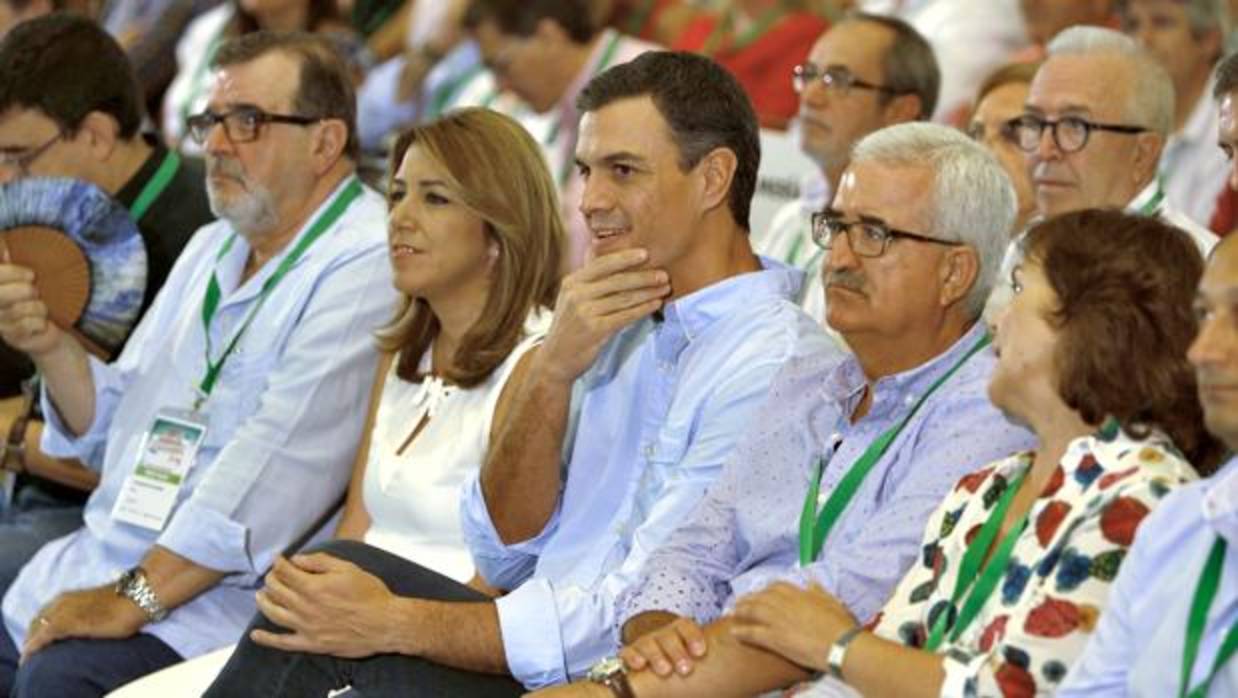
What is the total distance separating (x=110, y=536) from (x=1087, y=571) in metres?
2.38

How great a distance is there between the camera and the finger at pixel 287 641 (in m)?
3.42

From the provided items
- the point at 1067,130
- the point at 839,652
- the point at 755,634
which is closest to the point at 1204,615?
the point at 839,652

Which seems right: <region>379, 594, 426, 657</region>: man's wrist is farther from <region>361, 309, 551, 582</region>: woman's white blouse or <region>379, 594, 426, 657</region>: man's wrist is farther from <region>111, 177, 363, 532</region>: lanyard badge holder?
<region>111, 177, 363, 532</region>: lanyard badge holder

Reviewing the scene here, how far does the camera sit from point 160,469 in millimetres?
4367

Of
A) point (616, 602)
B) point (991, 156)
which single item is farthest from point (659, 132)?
point (616, 602)

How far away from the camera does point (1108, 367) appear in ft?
8.84

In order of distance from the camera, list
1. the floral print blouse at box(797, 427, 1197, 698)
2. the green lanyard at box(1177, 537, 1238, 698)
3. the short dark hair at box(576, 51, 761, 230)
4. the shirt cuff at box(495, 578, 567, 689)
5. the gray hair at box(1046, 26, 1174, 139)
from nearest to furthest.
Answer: the green lanyard at box(1177, 537, 1238, 698) < the floral print blouse at box(797, 427, 1197, 698) < the shirt cuff at box(495, 578, 567, 689) < the short dark hair at box(576, 51, 761, 230) < the gray hair at box(1046, 26, 1174, 139)

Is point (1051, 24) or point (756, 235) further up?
point (1051, 24)

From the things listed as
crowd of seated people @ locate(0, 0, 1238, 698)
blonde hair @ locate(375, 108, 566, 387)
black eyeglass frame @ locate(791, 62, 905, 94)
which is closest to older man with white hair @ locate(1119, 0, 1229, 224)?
crowd of seated people @ locate(0, 0, 1238, 698)

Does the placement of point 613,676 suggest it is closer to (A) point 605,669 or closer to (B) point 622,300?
(A) point 605,669

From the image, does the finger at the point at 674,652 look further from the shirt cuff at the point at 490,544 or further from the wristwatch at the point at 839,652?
the shirt cuff at the point at 490,544

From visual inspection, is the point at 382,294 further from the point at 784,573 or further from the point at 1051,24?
the point at 1051,24

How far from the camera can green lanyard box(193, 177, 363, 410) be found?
4.42m

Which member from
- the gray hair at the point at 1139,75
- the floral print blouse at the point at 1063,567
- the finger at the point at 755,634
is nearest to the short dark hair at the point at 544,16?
the gray hair at the point at 1139,75
